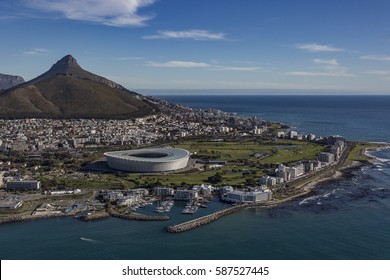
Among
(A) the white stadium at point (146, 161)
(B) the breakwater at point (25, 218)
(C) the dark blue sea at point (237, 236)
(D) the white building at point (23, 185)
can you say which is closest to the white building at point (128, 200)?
(C) the dark blue sea at point (237, 236)

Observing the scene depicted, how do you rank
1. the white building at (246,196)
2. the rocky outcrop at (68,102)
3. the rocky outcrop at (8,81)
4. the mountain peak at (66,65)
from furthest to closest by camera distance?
the rocky outcrop at (8,81), the mountain peak at (66,65), the rocky outcrop at (68,102), the white building at (246,196)

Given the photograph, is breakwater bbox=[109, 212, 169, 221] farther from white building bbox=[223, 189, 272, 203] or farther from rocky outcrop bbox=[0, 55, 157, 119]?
rocky outcrop bbox=[0, 55, 157, 119]

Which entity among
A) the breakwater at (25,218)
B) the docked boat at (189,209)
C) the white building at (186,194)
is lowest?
the breakwater at (25,218)

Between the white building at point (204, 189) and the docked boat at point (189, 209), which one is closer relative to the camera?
the docked boat at point (189, 209)

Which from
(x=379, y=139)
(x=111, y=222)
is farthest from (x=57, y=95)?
(x=111, y=222)

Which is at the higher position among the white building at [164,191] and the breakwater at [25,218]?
the white building at [164,191]

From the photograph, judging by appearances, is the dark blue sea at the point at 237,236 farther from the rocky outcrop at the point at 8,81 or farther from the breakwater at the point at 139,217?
the rocky outcrop at the point at 8,81

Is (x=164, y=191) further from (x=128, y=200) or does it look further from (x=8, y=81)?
(x=8, y=81)
